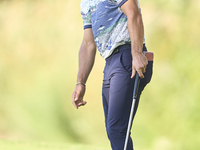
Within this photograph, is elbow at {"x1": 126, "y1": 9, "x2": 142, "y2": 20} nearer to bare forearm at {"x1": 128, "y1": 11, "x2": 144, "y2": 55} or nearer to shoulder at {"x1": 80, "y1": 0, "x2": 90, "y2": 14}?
bare forearm at {"x1": 128, "y1": 11, "x2": 144, "y2": 55}

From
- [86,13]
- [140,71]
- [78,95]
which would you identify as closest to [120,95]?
[140,71]

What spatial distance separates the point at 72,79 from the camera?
171 inches

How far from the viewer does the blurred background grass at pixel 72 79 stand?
3789mm

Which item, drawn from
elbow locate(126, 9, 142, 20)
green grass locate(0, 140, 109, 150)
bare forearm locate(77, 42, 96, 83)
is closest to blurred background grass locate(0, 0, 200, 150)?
green grass locate(0, 140, 109, 150)

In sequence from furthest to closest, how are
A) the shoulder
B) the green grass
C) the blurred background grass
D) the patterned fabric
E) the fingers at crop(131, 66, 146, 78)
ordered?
the green grass < the blurred background grass < the shoulder < the patterned fabric < the fingers at crop(131, 66, 146, 78)

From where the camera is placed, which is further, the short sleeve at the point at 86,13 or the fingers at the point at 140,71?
the short sleeve at the point at 86,13

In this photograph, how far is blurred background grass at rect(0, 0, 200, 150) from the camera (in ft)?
12.4

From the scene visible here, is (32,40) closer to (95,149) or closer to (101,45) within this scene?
(95,149)

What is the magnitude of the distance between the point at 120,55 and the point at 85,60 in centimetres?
43

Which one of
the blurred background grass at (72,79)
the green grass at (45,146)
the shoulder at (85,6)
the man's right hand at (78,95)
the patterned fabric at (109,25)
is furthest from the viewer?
the green grass at (45,146)

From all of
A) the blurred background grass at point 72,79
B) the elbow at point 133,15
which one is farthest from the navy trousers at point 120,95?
the blurred background grass at point 72,79

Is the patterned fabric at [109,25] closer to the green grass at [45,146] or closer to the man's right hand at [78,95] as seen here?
the man's right hand at [78,95]

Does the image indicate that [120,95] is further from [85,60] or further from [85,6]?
[85,6]

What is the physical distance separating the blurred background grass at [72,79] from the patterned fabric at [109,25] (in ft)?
6.34
